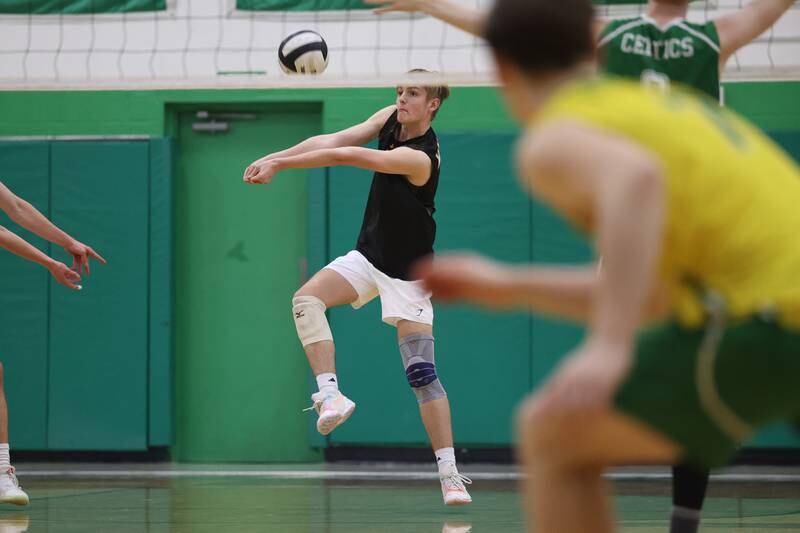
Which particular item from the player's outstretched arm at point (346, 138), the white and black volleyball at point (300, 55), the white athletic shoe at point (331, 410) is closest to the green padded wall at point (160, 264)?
the player's outstretched arm at point (346, 138)

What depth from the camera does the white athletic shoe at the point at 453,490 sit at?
234 inches

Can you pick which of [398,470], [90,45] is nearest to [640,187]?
[398,470]

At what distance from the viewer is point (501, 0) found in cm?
217

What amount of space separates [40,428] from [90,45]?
305 cm

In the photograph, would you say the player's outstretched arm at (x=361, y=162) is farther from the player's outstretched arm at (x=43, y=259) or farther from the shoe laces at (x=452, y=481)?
the shoe laces at (x=452, y=481)

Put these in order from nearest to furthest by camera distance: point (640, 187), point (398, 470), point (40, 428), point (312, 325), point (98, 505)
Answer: point (640, 187) → point (312, 325) → point (98, 505) → point (398, 470) → point (40, 428)

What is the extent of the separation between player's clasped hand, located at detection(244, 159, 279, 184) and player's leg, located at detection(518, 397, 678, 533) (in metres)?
3.28

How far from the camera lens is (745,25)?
4.11m

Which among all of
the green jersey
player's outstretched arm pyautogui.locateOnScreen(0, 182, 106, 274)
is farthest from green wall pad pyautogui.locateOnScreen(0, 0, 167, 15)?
the green jersey

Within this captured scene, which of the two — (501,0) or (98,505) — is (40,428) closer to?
(98,505)

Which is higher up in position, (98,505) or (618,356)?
(618,356)

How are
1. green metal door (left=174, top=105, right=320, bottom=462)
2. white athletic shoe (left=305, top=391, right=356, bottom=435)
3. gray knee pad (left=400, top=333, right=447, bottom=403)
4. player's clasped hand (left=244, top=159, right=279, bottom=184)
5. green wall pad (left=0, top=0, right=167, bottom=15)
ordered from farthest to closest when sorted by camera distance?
→ green metal door (left=174, top=105, right=320, bottom=462) < green wall pad (left=0, top=0, right=167, bottom=15) < gray knee pad (left=400, top=333, right=447, bottom=403) < white athletic shoe (left=305, top=391, right=356, bottom=435) < player's clasped hand (left=244, top=159, right=279, bottom=184)

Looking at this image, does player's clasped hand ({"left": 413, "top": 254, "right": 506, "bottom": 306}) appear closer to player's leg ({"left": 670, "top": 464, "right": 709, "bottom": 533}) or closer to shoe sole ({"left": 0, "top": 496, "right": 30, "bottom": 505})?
player's leg ({"left": 670, "top": 464, "right": 709, "bottom": 533})

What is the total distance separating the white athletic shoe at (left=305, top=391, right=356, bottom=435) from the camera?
18.8 feet
